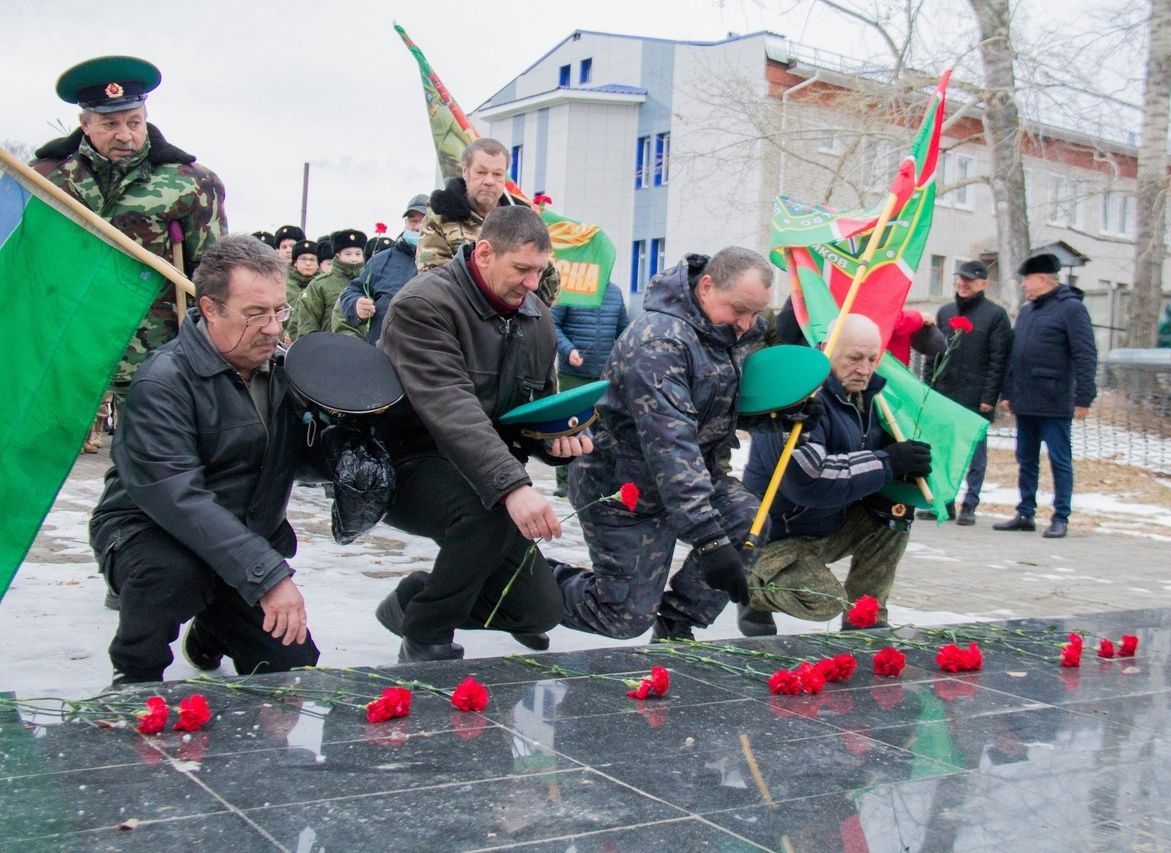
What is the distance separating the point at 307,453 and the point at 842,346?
2321mm

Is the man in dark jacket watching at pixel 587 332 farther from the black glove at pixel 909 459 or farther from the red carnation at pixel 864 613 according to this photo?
the red carnation at pixel 864 613

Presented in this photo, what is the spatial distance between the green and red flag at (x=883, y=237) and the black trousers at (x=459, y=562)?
244cm

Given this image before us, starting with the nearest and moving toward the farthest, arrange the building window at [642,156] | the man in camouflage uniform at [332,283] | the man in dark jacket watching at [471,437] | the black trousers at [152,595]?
the black trousers at [152,595]
the man in dark jacket watching at [471,437]
the man in camouflage uniform at [332,283]
the building window at [642,156]

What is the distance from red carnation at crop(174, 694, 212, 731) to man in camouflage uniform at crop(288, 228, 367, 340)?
7457 millimetres

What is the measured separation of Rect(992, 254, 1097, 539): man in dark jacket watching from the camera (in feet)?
31.8

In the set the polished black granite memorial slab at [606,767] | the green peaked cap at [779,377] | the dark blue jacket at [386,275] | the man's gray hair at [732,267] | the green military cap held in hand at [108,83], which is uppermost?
the green military cap held in hand at [108,83]

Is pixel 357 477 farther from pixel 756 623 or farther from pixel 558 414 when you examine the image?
pixel 756 623

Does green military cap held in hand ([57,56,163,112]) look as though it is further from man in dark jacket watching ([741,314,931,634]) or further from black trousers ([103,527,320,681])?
man in dark jacket watching ([741,314,931,634])

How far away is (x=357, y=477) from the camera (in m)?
4.21

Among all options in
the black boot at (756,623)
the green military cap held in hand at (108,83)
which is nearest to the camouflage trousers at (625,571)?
the black boot at (756,623)

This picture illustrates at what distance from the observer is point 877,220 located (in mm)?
6309

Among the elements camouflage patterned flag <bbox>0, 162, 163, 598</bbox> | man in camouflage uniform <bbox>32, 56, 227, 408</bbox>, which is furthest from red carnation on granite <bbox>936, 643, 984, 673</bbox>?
man in camouflage uniform <bbox>32, 56, 227, 408</bbox>

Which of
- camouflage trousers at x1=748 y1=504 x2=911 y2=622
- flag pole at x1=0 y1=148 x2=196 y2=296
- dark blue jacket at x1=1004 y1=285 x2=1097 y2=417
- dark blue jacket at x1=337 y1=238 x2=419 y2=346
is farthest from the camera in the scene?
dark blue jacket at x1=1004 y1=285 x2=1097 y2=417

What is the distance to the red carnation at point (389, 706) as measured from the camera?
3375 mm
